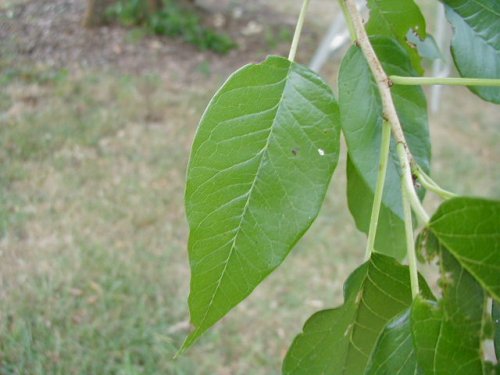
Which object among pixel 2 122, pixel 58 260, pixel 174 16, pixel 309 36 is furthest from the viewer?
pixel 309 36

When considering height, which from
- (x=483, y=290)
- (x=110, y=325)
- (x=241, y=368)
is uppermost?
(x=483, y=290)

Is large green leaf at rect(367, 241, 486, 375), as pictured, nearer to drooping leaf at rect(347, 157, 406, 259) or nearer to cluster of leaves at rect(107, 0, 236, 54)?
drooping leaf at rect(347, 157, 406, 259)

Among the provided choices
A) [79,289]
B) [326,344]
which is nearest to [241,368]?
[79,289]

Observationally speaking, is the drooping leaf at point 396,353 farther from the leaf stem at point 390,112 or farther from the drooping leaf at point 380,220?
the drooping leaf at point 380,220

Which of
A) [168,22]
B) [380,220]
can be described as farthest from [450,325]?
[168,22]

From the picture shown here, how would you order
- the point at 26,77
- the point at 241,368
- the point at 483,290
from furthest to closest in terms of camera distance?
the point at 26,77
the point at 241,368
the point at 483,290

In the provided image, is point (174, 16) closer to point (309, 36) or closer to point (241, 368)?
point (309, 36)

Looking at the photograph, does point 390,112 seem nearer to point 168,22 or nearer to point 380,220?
point 380,220
